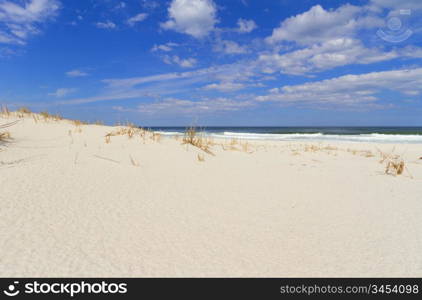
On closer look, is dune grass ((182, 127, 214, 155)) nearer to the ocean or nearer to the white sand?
the ocean

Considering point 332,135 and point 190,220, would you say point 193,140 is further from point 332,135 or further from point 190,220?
point 332,135

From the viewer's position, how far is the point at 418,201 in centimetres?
219

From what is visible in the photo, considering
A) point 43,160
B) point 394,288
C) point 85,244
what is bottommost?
point 394,288

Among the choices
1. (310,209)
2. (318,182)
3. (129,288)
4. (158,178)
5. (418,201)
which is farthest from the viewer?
(318,182)

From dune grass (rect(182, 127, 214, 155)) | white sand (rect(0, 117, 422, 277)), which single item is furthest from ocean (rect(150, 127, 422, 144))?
white sand (rect(0, 117, 422, 277))

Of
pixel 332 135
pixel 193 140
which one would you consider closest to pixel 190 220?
pixel 193 140

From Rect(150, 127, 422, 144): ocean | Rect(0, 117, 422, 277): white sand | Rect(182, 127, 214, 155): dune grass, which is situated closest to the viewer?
Rect(0, 117, 422, 277): white sand

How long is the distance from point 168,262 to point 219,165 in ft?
7.38

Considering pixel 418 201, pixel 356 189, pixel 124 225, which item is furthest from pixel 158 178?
pixel 418 201

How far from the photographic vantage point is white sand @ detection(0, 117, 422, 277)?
1.16 meters

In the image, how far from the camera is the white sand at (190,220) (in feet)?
3.81

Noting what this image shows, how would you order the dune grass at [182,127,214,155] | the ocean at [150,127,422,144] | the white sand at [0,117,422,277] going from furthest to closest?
the ocean at [150,127,422,144]
the dune grass at [182,127,214,155]
the white sand at [0,117,422,277]

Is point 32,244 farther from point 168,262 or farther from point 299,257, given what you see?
point 299,257

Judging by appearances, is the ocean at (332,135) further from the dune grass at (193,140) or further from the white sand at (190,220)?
the white sand at (190,220)
